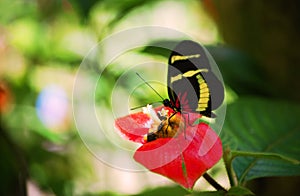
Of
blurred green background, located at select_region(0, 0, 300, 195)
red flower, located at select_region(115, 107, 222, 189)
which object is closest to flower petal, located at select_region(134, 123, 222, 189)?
red flower, located at select_region(115, 107, 222, 189)

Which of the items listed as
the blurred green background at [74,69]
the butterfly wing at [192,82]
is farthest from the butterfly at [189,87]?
the blurred green background at [74,69]

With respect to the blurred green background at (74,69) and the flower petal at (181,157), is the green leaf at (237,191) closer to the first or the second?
the flower petal at (181,157)

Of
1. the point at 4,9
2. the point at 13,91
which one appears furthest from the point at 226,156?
the point at 4,9

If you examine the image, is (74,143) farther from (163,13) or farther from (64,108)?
(163,13)

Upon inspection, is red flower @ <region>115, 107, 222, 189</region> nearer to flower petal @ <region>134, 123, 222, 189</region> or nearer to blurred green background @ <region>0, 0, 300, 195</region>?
flower petal @ <region>134, 123, 222, 189</region>

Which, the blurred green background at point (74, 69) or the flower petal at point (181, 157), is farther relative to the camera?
the blurred green background at point (74, 69)

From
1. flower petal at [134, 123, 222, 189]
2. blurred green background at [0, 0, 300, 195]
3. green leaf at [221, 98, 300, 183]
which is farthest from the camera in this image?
blurred green background at [0, 0, 300, 195]

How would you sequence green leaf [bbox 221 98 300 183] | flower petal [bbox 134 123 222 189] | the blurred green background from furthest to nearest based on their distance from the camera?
the blurred green background → green leaf [bbox 221 98 300 183] → flower petal [bbox 134 123 222 189]
